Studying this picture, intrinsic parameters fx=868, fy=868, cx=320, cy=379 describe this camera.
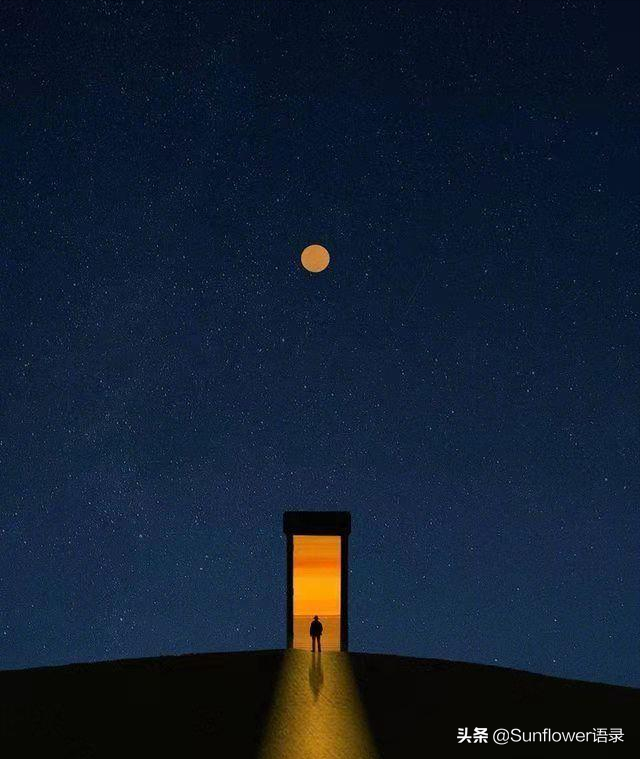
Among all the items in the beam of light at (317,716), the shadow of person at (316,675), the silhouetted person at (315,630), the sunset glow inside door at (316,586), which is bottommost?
the beam of light at (317,716)

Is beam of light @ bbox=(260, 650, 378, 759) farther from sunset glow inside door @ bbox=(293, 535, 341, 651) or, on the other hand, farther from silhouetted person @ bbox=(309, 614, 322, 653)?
sunset glow inside door @ bbox=(293, 535, 341, 651)

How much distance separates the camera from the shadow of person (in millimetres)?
12406

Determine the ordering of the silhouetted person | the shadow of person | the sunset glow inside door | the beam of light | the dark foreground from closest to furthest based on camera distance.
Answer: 1. the beam of light
2. the dark foreground
3. the shadow of person
4. the silhouetted person
5. the sunset glow inside door

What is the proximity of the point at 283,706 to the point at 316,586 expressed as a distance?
17.4ft

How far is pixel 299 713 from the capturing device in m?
11.3

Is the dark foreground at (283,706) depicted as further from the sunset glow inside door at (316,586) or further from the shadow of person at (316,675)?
the sunset glow inside door at (316,586)

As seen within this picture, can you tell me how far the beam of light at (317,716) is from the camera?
393 inches

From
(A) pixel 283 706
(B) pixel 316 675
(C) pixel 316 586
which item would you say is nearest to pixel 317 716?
(A) pixel 283 706

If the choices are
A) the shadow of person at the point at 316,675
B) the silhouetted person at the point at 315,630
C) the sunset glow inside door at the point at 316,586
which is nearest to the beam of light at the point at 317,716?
the shadow of person at the point at 316,675

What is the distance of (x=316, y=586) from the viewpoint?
16938 millimetres

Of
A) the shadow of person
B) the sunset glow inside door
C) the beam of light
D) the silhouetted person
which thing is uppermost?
the sunset glow inside door

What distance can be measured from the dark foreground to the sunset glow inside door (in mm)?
1997

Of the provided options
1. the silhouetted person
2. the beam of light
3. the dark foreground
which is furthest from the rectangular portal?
the beam of light

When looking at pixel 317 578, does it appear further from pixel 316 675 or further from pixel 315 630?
pixel 316 675
